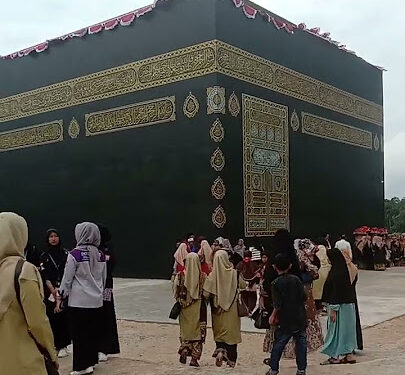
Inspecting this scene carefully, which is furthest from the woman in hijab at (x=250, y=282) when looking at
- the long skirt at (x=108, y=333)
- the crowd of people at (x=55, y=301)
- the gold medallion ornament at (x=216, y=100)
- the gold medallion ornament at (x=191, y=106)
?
the gold medallion ornament at (x=191, y=106)

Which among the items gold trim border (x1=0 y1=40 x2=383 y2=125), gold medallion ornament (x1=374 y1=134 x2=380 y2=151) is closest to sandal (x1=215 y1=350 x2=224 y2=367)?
gold trim border (x1=0 y1=40 x2=383 y2=125)

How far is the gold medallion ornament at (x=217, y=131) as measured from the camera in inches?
453

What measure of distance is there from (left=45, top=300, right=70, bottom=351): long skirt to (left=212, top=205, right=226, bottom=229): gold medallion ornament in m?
6.19

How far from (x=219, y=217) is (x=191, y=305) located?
21.6ft

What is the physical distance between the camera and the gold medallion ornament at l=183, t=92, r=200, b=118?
1180 centimetres

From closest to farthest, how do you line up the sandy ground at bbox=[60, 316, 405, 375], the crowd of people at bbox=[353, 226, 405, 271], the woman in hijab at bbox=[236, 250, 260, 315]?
the sandy ground at bbox=[60, 316, 405, 375] < the woman in hijab at bbox=[236, 250, 260, 315] < the crowd of people at bbox=[353, 226, 405, 271]

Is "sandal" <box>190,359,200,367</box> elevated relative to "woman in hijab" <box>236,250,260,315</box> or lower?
lower

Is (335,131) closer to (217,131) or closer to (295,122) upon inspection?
(295,122)

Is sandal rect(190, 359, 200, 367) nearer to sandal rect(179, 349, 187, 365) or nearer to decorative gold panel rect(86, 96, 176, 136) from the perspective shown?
sandal rect(179, 349, 187, 365)

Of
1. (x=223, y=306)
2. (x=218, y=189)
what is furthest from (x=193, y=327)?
(x=218, y=189)

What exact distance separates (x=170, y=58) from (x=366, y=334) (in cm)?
753

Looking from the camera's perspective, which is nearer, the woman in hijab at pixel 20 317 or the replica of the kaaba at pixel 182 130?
the woman in hijab at pixel 20 317

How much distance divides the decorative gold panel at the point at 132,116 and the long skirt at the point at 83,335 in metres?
7.93

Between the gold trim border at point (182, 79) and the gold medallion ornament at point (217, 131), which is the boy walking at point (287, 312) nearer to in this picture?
the gold medallion ornament at point (217, 131)
